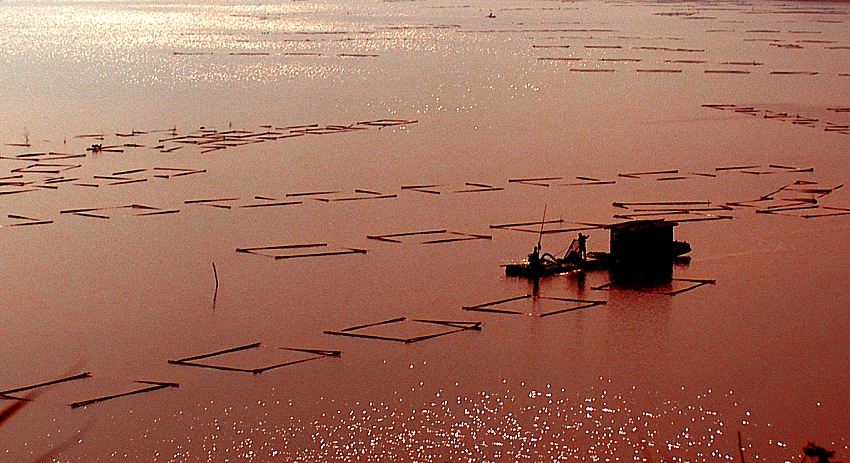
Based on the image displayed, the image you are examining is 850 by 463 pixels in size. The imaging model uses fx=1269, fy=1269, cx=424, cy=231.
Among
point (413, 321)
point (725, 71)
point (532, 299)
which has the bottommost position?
point (413, 321)

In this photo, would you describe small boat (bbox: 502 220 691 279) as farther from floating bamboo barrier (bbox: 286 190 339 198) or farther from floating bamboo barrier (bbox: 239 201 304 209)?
floating bamboo barrier (bbox: 286 190 339 198)

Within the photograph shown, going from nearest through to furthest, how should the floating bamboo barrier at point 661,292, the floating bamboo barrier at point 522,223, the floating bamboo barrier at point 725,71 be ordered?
1. the floating bamboo barrier at point 661,292
2. the floating bamboo barrier at point 522,223
3. the floating bamboo barrier at point 725,71

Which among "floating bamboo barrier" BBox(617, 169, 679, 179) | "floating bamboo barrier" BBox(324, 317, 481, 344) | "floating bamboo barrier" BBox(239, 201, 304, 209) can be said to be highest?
"floating bamboo barrier" BBox(617, 169, 679, 179)

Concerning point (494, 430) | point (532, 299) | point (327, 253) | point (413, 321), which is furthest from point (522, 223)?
point (494, 430)

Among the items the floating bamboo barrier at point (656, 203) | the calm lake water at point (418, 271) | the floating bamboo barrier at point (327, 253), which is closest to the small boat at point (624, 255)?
the calm lake water at point (418, 271)

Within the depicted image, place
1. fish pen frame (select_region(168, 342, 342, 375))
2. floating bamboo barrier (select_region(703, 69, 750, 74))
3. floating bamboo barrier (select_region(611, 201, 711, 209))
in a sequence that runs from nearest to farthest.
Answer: fish pen frame (select_region(168, 342, 342, 375)), floating bamboo barrier (select_region(611, 201, 711, 209)), floating bamboo barrier (select_region(703, 69, 750, 74))

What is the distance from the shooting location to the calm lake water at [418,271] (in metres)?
5.93

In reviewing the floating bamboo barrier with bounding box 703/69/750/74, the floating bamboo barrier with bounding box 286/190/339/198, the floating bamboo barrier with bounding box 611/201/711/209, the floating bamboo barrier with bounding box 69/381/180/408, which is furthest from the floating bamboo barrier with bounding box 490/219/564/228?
the floating bamboo barrier with bounding box 703/69/750/74

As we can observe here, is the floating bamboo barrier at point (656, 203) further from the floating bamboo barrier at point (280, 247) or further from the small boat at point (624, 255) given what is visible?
the floating bamboo barrier at point (280, 247)

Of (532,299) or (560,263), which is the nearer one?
(532,299)

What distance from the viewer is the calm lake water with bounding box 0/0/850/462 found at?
5.93m

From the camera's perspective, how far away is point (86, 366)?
6.64m

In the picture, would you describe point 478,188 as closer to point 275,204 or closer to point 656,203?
point 656,203

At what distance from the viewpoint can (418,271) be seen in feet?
27.7
